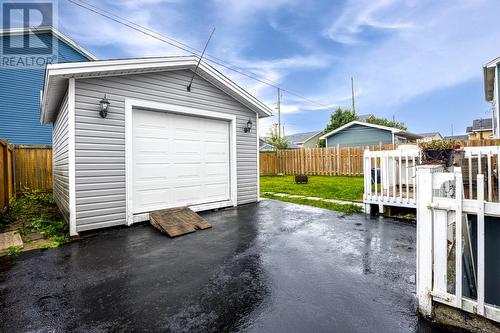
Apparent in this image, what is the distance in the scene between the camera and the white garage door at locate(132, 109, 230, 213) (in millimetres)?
5434

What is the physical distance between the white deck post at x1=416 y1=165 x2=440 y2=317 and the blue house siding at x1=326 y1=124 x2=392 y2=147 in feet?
64.6

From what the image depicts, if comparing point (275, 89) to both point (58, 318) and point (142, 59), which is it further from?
point (58, 318)

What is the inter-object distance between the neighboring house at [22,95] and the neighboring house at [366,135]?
20.3 metres

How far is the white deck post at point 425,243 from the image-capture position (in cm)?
194

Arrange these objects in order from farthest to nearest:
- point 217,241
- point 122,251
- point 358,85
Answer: point 358,85, point 217,241, point 122,251

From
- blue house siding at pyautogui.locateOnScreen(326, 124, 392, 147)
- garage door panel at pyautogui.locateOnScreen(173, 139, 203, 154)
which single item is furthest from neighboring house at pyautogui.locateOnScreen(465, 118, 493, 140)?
garage door panel at pyautogui.locateOnScreen(173, 139, 203, 154)

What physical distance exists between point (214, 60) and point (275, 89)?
→ 36.0 feet

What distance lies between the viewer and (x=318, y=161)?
55.1ft

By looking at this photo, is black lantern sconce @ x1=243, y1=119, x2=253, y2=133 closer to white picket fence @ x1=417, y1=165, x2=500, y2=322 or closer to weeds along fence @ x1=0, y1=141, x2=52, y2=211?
white picket fence @ x1=417, y1=165, x2=500, y2=322

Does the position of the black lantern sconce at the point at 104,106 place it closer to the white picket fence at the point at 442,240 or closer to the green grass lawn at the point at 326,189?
the white picket fence at the point at 442,240

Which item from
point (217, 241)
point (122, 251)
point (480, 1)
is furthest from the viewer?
point (480, 1)

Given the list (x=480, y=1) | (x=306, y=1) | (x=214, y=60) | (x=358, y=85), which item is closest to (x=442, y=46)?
(x=480, y=1)

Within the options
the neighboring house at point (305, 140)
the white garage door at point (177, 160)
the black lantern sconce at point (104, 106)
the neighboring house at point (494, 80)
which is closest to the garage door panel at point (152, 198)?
the white garage door at point (177, 160)

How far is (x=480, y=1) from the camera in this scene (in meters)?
9.88
